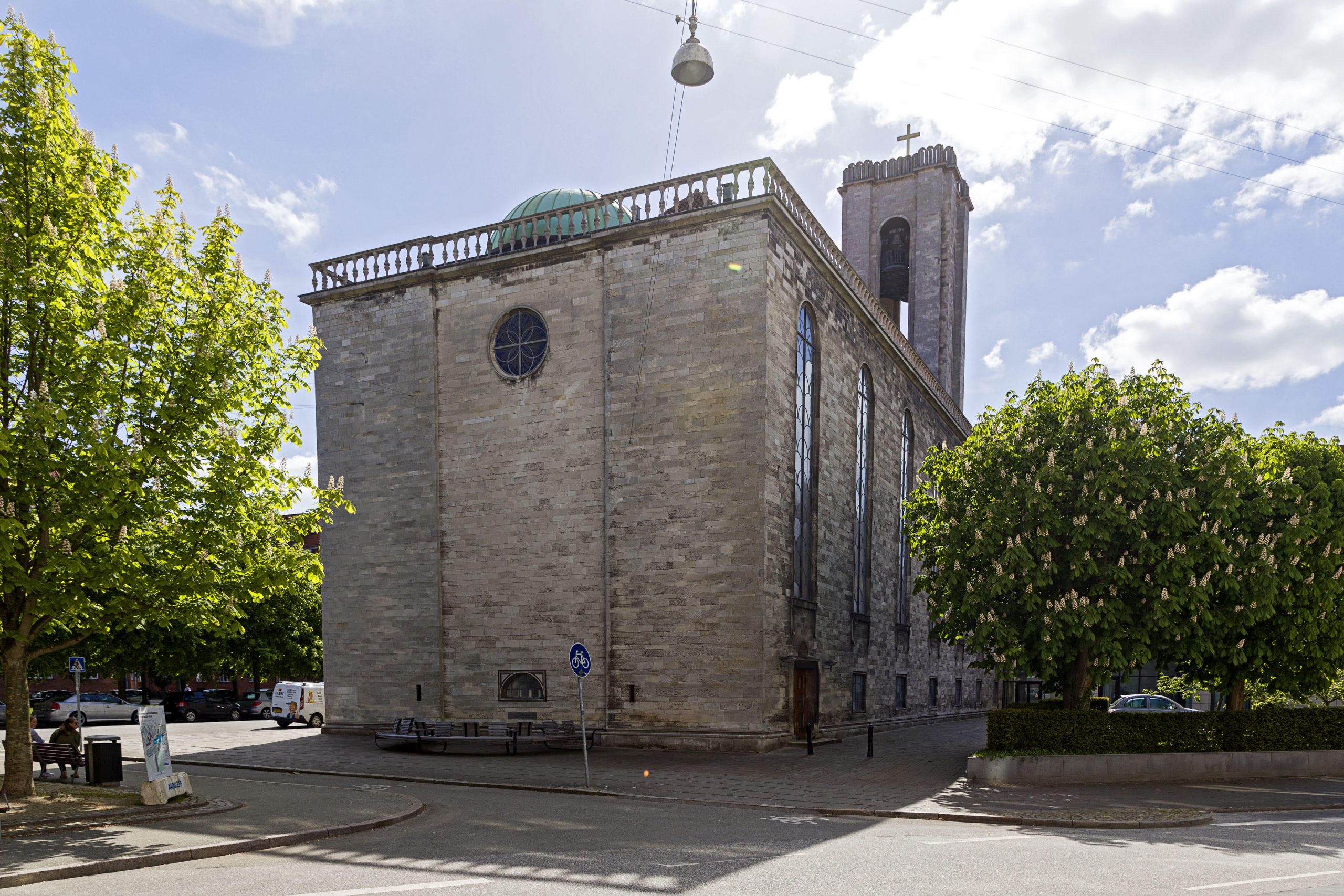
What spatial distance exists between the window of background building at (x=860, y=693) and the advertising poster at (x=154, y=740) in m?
20.8

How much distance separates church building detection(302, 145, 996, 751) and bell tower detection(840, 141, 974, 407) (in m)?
14.8

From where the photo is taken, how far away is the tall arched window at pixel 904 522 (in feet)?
120

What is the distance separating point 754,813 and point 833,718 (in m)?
14.1

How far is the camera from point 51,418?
1113 cm

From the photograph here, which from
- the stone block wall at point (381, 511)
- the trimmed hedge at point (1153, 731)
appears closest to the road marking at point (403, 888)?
the trimmed hedge at point (1153, 731)

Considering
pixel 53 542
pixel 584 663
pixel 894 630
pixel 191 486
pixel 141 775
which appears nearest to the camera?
pixel 53 542

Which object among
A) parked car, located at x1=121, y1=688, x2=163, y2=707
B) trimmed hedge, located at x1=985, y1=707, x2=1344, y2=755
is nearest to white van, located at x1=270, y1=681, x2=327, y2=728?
parked car, located at x1=121, y1=688, x2=163, y2=707

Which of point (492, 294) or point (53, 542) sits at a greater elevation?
point (492, 294)

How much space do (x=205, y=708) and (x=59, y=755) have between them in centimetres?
2913

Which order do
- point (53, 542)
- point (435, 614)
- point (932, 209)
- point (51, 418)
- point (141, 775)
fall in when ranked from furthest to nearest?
point (932, 209) < point (435, 614) < point (141, 775) < point (53, 542) < point (51, 418)

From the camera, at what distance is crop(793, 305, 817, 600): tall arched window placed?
998 inches

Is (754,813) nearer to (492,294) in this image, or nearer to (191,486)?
(191,486)

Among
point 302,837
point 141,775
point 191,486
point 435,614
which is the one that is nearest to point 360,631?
point 435,614

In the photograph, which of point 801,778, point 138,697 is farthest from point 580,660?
point 138,697
